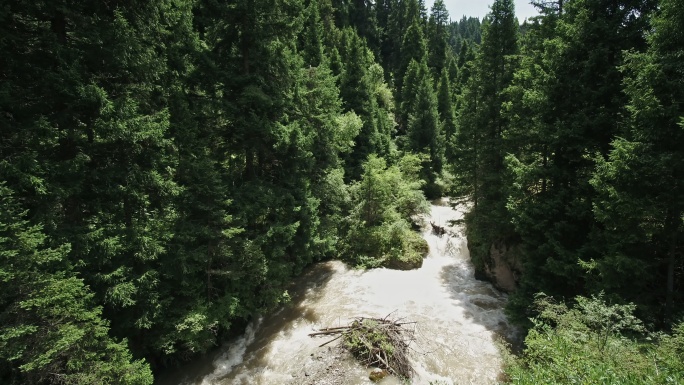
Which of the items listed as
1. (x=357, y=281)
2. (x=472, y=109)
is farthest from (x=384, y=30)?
(x=357, y=281)

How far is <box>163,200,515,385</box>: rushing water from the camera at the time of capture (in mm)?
10547

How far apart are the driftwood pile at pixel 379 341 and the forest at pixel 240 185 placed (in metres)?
3.28

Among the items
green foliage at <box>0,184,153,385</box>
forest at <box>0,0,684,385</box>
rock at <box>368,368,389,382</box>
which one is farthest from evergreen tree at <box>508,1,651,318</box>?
green foliage at <box>0,184,153,385</box>

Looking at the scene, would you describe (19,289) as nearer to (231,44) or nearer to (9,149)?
(9,149)

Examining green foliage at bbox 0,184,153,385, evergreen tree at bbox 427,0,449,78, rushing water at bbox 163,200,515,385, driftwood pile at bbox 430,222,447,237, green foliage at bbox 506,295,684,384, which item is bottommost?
rushing water at bbox 163,200,515,385

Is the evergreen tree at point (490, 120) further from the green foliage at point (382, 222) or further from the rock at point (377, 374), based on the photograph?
the rock at point (377, 374)

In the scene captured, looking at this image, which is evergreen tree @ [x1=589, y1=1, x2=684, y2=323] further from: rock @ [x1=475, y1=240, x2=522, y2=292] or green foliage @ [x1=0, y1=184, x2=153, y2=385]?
green foliage @ [x1=0, y1=184, x2=153, y2=385]

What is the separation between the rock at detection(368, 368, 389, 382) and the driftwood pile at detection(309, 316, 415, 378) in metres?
0.18

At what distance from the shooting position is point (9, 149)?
23.4ft

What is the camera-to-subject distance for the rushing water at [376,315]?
34.6ft

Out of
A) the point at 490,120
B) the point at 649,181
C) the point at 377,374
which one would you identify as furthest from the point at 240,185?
the point at 490,120

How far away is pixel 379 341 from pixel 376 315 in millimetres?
2601

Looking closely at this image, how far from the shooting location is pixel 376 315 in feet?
45.3

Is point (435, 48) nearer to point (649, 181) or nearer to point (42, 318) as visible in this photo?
point (649, 181)
